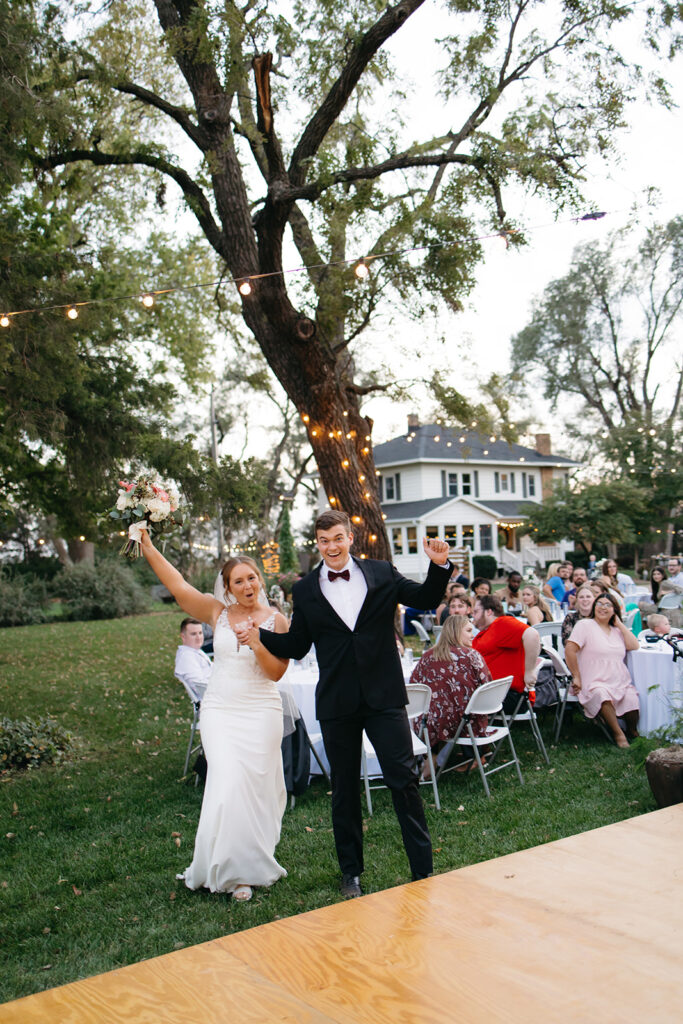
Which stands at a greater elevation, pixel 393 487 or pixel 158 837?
pixel 393 487

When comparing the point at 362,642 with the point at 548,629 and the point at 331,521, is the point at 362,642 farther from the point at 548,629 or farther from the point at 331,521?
the point at 548,629

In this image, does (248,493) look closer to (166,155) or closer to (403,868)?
(166,155)

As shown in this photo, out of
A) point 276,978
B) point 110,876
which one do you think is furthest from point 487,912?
point 110,876

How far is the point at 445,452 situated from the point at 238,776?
32880 mm

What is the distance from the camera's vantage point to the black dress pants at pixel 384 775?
160 inches

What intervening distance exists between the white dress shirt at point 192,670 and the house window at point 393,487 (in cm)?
3022

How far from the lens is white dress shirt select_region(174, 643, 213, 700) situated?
24.0 ft

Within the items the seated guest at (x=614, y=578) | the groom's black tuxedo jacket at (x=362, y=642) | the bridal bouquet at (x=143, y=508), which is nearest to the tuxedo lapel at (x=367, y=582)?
the groom's black tuxedo jacket at (x=362, y=642)

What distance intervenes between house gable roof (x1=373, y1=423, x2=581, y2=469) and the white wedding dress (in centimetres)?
2987

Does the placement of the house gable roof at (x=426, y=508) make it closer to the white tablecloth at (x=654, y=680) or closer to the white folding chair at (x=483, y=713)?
the white tablecloth at (x=654, y=680)

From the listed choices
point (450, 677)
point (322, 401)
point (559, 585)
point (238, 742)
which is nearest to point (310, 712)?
point (450, 677)

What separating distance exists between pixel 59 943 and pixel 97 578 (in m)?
21.0

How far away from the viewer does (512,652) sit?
24.0 feet

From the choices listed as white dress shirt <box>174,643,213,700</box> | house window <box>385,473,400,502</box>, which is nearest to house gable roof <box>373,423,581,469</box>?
house window <box>385,473,400,502</box>
